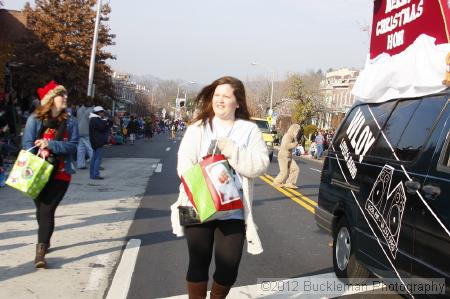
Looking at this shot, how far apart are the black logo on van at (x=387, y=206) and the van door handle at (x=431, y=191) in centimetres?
33

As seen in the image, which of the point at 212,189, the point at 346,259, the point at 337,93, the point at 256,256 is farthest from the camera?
the point at 337,93

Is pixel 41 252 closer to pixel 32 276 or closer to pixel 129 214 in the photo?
pixel 32 276

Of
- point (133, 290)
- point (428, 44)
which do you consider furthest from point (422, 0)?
point (133, 290)

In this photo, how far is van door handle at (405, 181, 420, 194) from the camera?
11.9 ft

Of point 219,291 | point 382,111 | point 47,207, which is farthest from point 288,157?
point 219,291

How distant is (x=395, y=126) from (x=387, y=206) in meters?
0.76

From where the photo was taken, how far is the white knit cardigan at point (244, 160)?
3283 millimetres

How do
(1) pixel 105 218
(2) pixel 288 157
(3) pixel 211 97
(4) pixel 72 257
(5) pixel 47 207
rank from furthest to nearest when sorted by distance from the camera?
(2) pixel 288 157
(1) pixel 105 218
(4) pixel 72 257
(5) pixel 47 207
(3) pixel 211 97

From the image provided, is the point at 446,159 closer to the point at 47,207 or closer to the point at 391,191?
the point at 391,191

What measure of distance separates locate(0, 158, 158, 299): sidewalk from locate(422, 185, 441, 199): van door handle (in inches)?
110

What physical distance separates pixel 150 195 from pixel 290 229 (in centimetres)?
358

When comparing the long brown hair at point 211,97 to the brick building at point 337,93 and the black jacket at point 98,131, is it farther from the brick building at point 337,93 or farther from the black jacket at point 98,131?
the brick building at point 337,93

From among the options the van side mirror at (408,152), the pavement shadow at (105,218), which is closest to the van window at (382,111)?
the van side mirror at (408,152)

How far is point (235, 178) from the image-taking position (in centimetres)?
341
